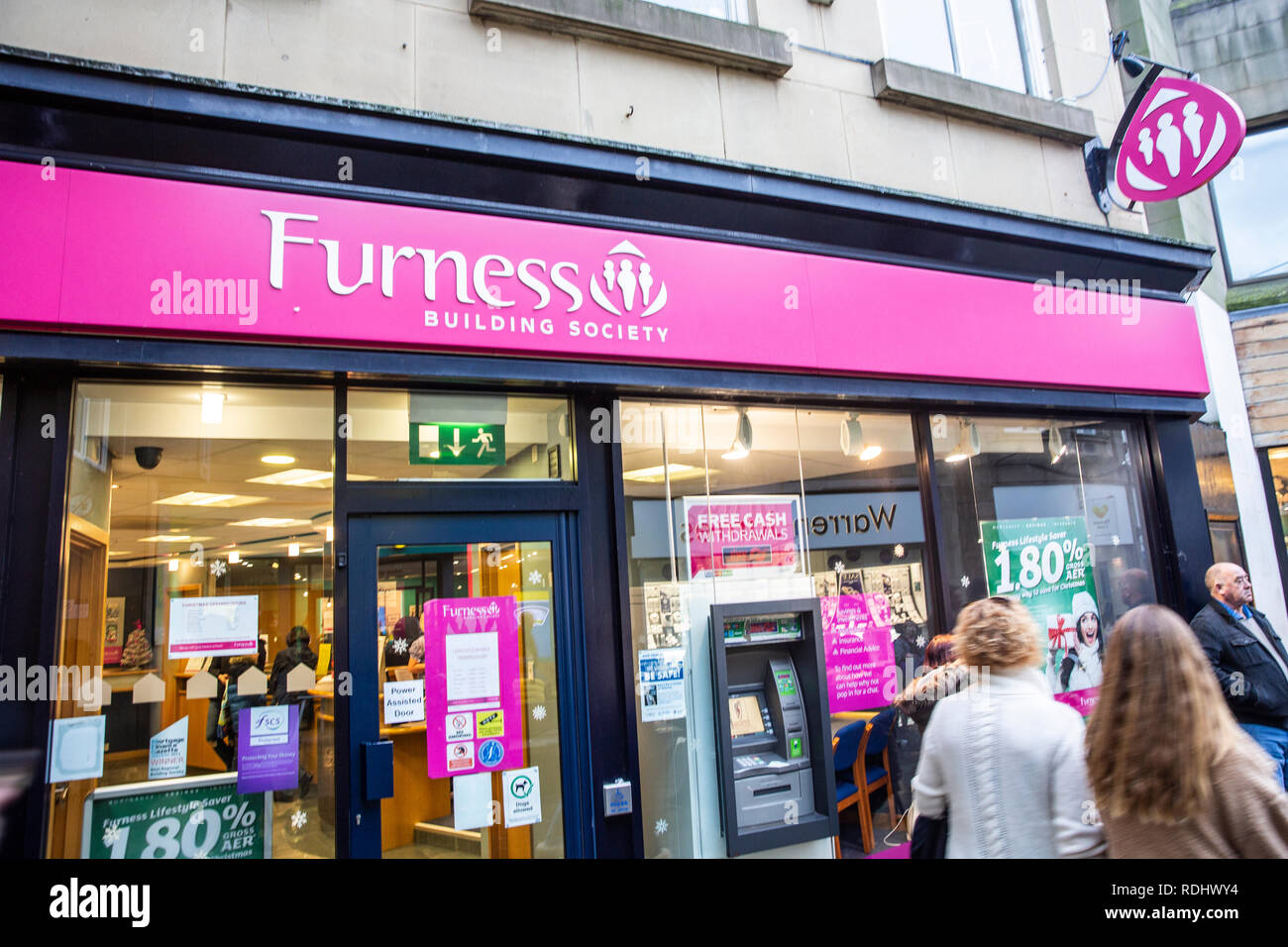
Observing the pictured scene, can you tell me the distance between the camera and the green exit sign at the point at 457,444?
13.2 ft

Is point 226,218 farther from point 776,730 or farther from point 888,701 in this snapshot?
point 888,701

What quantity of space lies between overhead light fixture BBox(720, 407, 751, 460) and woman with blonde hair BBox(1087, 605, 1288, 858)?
2.81 metres

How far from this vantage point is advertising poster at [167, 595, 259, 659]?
11.6 ft

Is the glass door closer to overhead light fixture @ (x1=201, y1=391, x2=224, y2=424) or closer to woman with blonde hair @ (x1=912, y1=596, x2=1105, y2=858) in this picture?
overhead light fixture @ (x1=201, y1=391, x2=224, y2=424)

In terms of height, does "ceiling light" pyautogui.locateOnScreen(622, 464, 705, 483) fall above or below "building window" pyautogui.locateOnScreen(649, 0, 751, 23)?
below

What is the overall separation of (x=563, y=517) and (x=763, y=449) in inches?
53.2

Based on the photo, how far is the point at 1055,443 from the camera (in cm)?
593

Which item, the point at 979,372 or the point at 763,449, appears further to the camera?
the point at 979,372

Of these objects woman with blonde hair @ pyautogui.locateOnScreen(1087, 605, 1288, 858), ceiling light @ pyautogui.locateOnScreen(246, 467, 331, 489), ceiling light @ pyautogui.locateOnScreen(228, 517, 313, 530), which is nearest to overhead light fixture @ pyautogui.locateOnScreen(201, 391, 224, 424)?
ceiling light @ pyautogui.locateOnScreen(246, 467, 331, 489)

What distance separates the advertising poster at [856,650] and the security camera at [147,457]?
343 centimetres

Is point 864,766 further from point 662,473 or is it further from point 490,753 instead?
point 490,753

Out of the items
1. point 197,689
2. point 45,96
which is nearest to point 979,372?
point 197,689

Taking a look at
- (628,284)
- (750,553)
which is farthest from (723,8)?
(750,553)

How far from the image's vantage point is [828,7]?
5352mm
